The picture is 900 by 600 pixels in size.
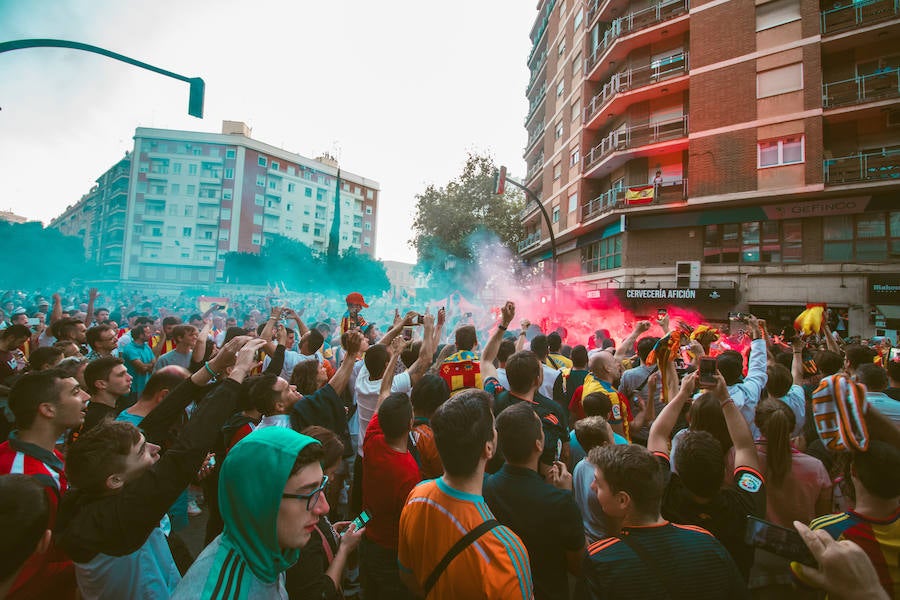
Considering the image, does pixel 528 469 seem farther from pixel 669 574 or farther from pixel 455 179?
pixel 455 179

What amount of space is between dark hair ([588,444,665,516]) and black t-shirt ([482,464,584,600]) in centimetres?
31

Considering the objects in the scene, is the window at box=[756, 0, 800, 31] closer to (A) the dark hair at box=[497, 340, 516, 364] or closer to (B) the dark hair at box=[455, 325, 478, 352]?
(A) the dark hair at box=[497, 340, 516, 364]

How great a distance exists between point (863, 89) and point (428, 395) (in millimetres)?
23560

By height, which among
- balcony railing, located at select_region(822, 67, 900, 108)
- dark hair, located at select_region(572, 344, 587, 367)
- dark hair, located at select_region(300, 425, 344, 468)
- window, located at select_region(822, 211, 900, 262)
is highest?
balcony railing, located at select_region(822, 67, 900, 108)

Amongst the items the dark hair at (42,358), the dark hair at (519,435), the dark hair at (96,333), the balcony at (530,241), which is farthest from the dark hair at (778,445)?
the balcony at (530,241)

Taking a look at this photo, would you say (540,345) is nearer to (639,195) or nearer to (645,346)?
(645,346)

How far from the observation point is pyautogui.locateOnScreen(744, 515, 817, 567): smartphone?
4.43ft

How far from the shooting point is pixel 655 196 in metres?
21.0

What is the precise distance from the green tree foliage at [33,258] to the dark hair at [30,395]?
1620 inches

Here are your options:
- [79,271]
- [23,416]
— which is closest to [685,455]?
[23,416]

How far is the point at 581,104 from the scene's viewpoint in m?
26.4

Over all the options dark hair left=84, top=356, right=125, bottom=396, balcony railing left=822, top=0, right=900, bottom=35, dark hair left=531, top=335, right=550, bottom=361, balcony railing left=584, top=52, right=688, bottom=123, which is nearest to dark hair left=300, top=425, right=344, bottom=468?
dark hair left=84, top=356, right=125, bottom=396

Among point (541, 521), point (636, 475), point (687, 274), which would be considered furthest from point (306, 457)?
point (687, 274)

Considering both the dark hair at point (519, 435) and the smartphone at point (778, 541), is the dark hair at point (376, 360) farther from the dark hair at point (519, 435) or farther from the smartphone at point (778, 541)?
the smartphone at point (778, 541)
